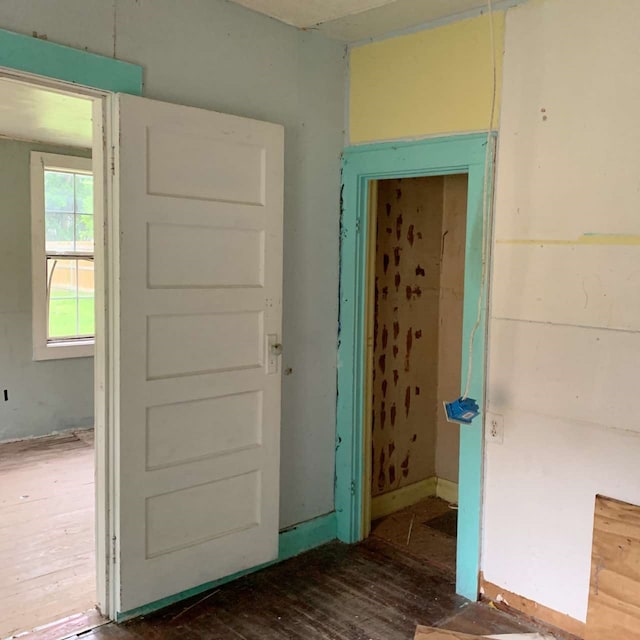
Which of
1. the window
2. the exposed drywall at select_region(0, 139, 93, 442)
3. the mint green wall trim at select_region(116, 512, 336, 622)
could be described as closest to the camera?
the mint green wall trim at select_region(116, 512, 336, 622)

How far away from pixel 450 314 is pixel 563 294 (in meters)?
1.55

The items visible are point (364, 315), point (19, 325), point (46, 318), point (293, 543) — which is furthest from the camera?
point (46, 318)

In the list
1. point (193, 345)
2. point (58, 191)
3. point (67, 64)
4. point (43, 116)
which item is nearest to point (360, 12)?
Result: point (67, 64)

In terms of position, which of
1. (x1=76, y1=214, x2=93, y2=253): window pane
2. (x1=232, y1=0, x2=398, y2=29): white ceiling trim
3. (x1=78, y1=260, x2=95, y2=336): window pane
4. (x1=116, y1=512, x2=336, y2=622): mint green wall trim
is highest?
(x1=232, y1=0, x2=398, y2=29): white ceiling trim

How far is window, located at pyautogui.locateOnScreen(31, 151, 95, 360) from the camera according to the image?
5.29 m

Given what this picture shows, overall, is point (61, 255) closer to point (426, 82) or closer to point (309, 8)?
point (309, 8)

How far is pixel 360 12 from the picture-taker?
2873 mm

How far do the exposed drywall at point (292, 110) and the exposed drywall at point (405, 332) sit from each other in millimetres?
490

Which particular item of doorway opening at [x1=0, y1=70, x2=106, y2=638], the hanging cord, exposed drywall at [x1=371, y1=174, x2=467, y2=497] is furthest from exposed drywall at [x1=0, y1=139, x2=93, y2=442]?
the hanging cord

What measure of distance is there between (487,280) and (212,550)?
171cm

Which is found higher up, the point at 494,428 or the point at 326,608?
the point at 494,428

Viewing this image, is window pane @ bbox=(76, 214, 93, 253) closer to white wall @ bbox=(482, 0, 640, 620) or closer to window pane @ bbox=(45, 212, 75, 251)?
window pane @ bbox=(45, 212, 75, 251)

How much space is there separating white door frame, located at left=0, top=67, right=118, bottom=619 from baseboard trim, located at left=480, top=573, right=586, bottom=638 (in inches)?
64.2

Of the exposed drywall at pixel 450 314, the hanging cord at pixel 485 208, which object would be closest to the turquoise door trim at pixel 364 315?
the hanging cord at pixel 485 208
